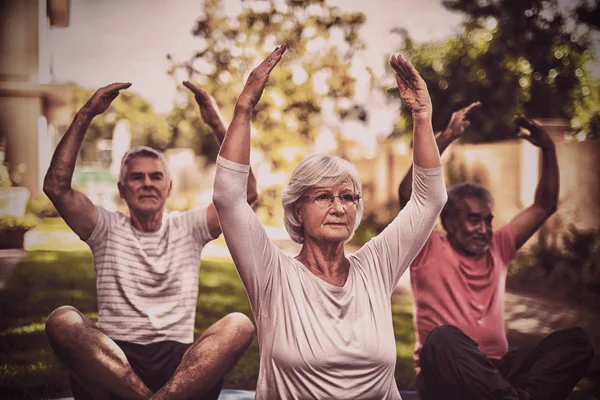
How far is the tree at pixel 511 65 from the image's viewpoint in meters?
4.14

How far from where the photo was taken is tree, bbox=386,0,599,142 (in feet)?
13.6

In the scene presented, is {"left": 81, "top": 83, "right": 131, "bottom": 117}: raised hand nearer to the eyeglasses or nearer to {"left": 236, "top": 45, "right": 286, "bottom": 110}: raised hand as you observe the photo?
{"left": 236, "top": 45, "right": 286, "bottom": 110}: raised hand

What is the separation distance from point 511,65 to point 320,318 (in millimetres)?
2891

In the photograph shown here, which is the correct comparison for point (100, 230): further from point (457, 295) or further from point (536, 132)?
point (536, 132)

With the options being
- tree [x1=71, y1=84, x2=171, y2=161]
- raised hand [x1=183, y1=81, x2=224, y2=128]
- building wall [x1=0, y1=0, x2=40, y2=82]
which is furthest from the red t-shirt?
building wall [x1=0, y1=0, x2=40, y2=82]

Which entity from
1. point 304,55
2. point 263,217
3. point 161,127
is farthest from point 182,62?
point 263,217

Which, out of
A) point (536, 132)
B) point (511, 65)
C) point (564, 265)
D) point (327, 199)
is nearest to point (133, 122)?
point (327, 199)

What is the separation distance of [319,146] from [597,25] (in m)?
1.86

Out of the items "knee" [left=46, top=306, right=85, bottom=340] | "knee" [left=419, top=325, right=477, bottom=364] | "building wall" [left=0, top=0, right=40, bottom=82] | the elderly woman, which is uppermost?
"building wall" [left=0, top=0, right=40, bottom=82]

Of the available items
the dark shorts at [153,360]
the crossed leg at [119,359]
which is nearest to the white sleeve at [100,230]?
the crossed leg at [119,359]

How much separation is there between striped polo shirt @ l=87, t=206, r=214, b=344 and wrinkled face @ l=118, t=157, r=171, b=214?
0.09 meters

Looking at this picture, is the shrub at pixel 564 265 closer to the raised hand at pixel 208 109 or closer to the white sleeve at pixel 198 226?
the white sleeve at pixel 198 226

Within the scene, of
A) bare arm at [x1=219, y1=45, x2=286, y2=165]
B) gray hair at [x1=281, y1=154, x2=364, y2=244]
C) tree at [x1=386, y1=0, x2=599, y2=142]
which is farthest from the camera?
tree at [x1=386, y1=0, x2=599, y2=142]

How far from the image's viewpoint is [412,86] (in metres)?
2.20
